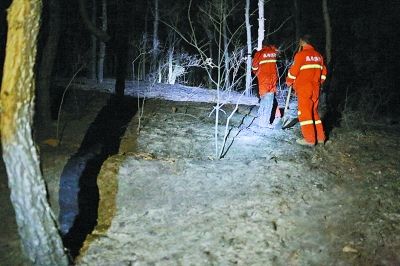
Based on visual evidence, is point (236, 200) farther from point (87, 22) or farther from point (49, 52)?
point (87, 22)

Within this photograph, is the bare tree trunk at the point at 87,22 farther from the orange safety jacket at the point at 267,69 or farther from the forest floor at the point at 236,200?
the orange safety jacket at the point at 267,69

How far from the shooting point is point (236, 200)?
5.44m

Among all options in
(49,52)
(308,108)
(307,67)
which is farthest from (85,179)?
Result: (307,67)

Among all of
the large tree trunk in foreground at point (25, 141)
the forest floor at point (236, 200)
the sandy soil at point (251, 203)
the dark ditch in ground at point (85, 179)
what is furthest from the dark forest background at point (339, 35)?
the large tree trunk in foreground at point (25, 141)

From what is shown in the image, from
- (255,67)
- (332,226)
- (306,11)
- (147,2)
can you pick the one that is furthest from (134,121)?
(306,11)

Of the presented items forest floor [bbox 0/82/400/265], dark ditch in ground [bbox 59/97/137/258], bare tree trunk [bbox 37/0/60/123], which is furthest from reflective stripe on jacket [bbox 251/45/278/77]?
bare tree trunk [bbox 37/0/60/123]

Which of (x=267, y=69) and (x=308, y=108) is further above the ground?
(x=267, y=69)

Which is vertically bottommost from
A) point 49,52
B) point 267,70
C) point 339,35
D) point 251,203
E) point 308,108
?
point 251,203

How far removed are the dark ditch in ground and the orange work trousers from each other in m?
3.34

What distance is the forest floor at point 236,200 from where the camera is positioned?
429 cm

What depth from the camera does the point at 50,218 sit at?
3.71 meters

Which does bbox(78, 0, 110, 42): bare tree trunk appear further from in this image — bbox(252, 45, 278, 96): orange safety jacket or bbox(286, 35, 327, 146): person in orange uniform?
bbox(286, 35, 327, 146): person in orange uniform

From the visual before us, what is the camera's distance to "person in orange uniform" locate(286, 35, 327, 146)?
7.41 metres

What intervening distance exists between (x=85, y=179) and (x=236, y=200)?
86.1 inches
